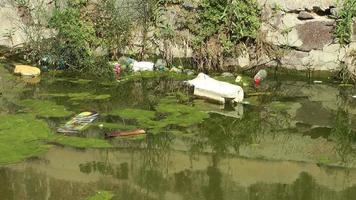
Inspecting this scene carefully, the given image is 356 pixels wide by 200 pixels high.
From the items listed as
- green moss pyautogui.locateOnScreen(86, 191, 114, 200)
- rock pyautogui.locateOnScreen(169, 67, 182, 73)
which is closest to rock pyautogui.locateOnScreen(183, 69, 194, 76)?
rock pyautogui.locateOnScreen(169, 67, 182, 73)

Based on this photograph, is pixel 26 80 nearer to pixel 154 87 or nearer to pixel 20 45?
pixel 20 45

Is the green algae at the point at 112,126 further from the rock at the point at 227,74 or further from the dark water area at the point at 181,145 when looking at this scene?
the rock at the point at 227,74

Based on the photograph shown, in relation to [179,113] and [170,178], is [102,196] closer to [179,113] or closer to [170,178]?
[170,178]

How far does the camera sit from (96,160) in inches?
176

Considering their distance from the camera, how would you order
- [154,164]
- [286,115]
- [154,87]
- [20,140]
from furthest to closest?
[154,87] → [286,115] → [20,140] → [154,164]

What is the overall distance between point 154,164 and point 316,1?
11.6ft

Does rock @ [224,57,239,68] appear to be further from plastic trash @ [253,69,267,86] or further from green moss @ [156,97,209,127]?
green moss @ [156,97,209,127]

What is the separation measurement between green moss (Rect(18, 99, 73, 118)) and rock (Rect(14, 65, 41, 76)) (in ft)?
3.03

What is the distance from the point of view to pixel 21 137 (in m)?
4.78

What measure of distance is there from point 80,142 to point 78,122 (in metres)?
0.44

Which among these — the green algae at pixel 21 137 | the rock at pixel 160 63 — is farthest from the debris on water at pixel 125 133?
the rock at pixel 160 63

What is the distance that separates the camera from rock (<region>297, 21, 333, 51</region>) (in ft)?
22.3

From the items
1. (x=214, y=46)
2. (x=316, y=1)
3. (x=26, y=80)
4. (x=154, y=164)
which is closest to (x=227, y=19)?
(x=214, y=46)

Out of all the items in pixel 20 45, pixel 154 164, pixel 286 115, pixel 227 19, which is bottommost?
pixel 154 164
